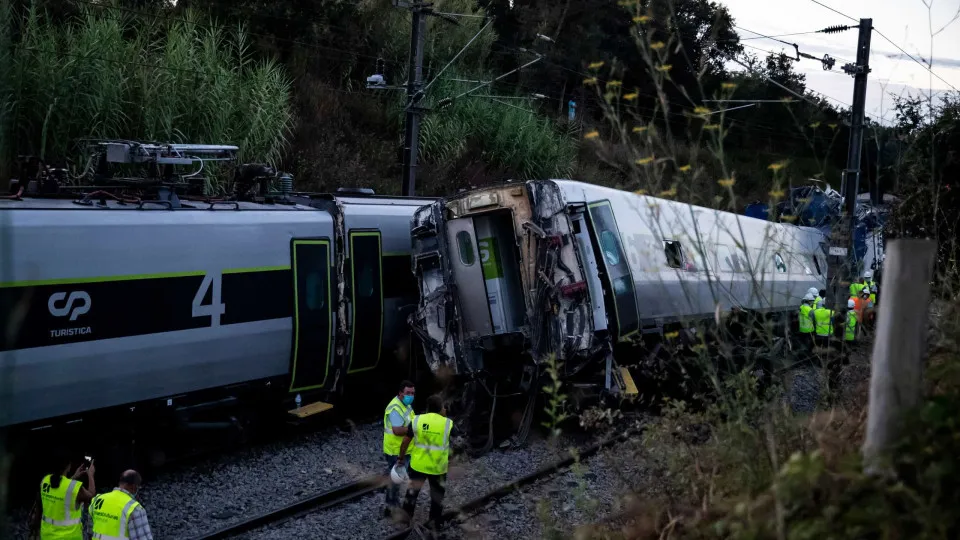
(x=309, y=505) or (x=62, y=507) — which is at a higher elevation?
(x=62, y=507)

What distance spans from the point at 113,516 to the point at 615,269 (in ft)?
23.1

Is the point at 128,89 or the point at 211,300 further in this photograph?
the point at 128,89

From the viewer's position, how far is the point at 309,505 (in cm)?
930

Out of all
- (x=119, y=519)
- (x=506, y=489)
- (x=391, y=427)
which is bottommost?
(x=506, y=489)

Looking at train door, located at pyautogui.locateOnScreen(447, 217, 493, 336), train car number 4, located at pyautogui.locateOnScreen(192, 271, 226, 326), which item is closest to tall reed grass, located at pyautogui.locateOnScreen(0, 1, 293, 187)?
train car number 4, located at pyautogui.locateOnScreen(192, 271, 226, 326)

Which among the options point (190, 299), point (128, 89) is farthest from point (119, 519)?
point (128, 89)

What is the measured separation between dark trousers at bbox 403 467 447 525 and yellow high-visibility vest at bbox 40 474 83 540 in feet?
9.31

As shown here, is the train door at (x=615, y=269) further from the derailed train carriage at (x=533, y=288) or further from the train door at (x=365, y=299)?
the train door at (x=365, y=299)

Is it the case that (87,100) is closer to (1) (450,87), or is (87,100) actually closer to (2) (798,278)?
(1) (450,87)

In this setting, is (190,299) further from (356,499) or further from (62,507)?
(62,507)

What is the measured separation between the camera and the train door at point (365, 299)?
1205cm

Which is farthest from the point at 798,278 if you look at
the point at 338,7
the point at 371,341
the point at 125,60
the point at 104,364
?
the point at 338,7

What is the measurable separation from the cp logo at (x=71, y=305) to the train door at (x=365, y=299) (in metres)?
3.87

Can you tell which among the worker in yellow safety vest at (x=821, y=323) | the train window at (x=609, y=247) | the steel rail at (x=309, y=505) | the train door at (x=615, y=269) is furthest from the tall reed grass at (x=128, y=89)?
the worker in yellow safety vest at (x=821, y=323)
